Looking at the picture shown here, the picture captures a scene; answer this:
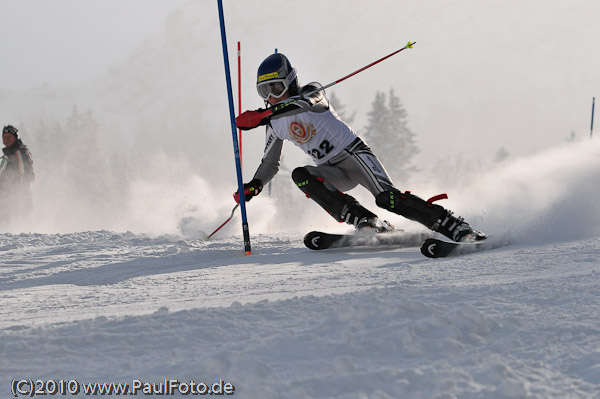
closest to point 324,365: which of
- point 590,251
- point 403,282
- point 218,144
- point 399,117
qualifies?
point 403,282

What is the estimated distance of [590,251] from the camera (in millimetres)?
3867

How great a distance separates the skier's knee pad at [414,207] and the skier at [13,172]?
7927mm

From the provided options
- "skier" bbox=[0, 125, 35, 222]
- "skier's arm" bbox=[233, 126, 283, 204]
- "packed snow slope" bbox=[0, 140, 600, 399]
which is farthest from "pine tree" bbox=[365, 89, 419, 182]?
"packed snow slope" bbox=[0, 140, 600, 399]

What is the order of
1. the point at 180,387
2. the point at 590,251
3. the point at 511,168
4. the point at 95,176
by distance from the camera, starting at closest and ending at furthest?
the point at 180,387, the point at 590,251, the point at 511,168, the point at 95,176

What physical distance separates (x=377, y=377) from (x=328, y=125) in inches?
154

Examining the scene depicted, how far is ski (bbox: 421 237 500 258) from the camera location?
4.26 metres

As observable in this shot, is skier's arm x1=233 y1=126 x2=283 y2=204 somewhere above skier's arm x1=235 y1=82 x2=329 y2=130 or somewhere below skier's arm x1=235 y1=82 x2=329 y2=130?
below

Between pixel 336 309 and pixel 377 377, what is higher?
pixel 336 309

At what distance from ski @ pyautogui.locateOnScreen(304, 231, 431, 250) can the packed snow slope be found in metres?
0.79

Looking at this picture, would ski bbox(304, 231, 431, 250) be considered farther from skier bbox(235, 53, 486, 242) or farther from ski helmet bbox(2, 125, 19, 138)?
ski helmet bbox(2, 125, 19, 138)

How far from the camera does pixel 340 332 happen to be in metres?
2.06

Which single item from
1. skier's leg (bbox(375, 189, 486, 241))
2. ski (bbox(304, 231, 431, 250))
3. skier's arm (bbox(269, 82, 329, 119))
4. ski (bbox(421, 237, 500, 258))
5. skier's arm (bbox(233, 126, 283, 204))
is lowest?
ski (bbox(421, 237, 500, 258))

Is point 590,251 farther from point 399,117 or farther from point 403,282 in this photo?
point 399,117

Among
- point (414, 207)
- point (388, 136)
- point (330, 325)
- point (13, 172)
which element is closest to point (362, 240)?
point (414, 207)
